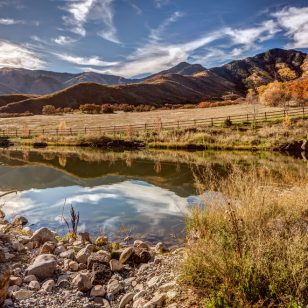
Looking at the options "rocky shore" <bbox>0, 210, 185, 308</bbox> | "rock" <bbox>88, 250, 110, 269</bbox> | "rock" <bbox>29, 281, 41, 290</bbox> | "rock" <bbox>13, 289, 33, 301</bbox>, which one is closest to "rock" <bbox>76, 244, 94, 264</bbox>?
"rocky shore" <bbox>0, 210, 185, 308</bbox>

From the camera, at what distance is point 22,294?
19.4ft

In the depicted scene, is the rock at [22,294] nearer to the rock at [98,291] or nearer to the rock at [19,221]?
the rock at [98,291]

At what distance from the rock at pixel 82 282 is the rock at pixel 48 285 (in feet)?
1.13

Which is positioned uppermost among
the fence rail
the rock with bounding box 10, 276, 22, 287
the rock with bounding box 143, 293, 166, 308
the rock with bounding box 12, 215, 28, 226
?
the fence rail

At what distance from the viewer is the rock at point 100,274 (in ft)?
21.5

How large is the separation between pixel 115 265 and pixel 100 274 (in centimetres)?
52

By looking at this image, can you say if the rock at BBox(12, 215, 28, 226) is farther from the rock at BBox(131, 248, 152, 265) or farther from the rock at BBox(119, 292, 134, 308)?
the rock at BBox(119, 292, 134, 308)

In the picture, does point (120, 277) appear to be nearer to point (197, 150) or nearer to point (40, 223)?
point (40, 223)

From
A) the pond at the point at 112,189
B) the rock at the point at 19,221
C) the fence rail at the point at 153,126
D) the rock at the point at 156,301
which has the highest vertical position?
the fence rail at the point at 153,126

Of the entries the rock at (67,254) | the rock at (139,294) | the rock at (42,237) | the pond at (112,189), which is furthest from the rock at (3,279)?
the pond at (112,189)

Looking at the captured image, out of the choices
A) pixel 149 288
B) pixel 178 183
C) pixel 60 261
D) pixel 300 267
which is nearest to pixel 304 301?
pixel 300 267

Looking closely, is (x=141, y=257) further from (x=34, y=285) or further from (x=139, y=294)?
(x=34, y=285)

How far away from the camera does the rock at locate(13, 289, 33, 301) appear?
5859 millimetres

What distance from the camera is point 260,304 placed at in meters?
4.43
